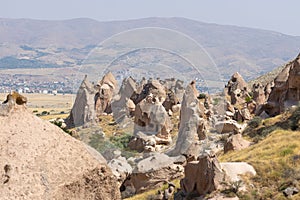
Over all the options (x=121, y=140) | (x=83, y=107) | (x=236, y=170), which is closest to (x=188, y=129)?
(x=121, y=140)

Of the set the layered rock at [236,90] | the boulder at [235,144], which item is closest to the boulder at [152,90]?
the layered rock at [236,90]

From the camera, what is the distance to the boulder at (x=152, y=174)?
19.0m

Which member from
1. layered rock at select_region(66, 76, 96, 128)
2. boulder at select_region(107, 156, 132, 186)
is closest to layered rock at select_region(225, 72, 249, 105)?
layered rock at select_region(66, 76, 96, 128)

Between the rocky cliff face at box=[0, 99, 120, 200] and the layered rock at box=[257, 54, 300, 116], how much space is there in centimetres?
2263

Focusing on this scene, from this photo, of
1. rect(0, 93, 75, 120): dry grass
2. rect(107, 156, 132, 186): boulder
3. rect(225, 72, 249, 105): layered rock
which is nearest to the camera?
rect(107, 156, 132, 186): boulder

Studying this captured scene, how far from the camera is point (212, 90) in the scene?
127 feet

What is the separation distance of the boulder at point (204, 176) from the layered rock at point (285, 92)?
45.2ft

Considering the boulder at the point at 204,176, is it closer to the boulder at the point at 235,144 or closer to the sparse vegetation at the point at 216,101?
the boulder at the point at 235,144

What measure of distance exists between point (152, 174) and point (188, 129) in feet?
21.2

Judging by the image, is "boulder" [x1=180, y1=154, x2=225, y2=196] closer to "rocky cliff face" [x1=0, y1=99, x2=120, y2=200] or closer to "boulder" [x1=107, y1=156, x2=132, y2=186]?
"boulder" [x1=107, y1=156, x2=132, y2=186]

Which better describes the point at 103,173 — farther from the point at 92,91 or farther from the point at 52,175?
the point at 92,91

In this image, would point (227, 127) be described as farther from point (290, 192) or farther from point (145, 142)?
point (290, 192)

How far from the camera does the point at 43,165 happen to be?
6594 mm

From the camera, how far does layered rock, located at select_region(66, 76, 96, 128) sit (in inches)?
1612
